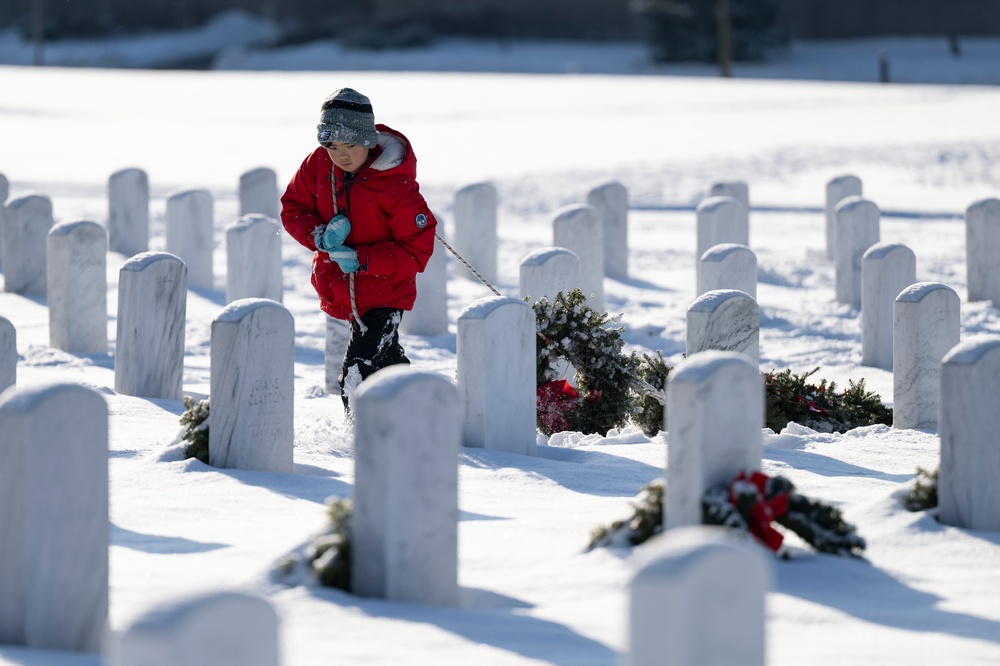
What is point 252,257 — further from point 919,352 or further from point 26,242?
point 919,352

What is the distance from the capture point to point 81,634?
3.48 meters

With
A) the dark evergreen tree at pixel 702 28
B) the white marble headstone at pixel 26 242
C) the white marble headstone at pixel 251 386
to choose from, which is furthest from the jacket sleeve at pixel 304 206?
the dark evergreen tree at pixel 702 28

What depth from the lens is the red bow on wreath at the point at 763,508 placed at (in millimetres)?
3902

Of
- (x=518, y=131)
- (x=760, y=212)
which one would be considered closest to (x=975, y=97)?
(x=518, y=131)

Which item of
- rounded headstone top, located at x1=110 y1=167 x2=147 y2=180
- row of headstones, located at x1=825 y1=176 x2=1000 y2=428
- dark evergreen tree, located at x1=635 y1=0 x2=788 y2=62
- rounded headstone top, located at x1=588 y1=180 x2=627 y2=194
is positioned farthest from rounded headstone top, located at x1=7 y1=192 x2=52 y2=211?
dark evergreen tree, located at x1=635 y1=0 x2=788 y2=62

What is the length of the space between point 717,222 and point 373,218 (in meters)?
5.37

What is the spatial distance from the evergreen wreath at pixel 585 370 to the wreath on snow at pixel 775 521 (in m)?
2.46

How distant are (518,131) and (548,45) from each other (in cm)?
2453

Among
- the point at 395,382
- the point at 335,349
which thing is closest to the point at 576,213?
A: the point at 335,349

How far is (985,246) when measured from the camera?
9.86m

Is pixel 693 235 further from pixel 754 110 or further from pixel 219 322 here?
pixel 754 110

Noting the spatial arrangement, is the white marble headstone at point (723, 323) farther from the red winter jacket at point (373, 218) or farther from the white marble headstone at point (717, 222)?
the white marble headstone at point (717, 222)

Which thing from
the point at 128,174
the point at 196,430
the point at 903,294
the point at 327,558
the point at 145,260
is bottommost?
→ the point at 327,558

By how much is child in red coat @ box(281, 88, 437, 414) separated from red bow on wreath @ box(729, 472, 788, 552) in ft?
7.43
